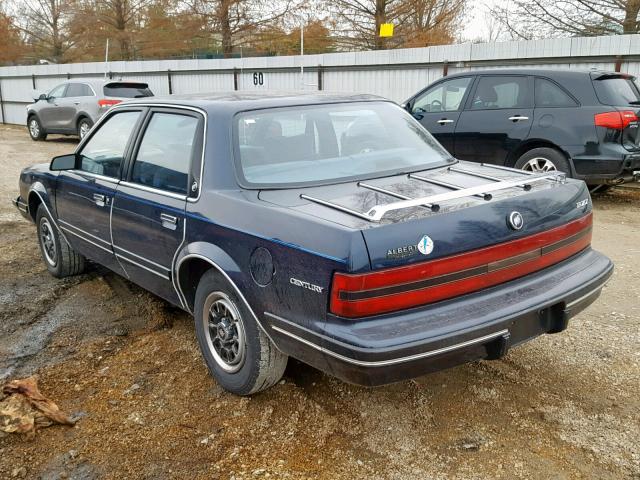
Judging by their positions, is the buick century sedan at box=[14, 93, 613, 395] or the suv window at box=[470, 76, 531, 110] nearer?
the buick century sedan at box=[14, 93, 613, 395]

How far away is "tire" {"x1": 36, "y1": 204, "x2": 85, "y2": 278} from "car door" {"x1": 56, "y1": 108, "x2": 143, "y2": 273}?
32cm

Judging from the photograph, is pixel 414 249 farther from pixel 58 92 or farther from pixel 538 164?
pixel 58 92

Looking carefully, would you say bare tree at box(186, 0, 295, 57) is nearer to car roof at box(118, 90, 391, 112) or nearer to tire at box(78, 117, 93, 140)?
tire at box(78, 117, 93, 140)

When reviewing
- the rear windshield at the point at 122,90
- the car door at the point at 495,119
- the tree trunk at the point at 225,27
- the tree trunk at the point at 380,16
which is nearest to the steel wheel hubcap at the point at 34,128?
the rear windshield at the point at 122,90

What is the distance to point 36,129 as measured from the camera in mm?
17938

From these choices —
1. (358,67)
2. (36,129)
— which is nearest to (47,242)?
(358,67)

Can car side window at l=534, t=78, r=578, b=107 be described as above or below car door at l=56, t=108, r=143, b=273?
above

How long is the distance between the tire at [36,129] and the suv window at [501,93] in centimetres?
1382

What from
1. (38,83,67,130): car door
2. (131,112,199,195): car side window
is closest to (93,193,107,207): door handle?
(131,112,199,195): car side window

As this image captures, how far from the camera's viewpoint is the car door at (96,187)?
13.5 feet

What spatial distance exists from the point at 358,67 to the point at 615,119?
8.07m

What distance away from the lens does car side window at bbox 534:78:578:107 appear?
7.49 metres

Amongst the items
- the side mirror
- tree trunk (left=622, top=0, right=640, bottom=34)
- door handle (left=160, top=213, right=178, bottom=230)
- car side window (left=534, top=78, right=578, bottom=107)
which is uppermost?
tree trunk (left=622, top=0, right=640, bottom=34)

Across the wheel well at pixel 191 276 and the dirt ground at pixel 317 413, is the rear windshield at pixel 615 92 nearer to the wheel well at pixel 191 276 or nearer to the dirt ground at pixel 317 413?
the dirt ground at pixel 317 413
